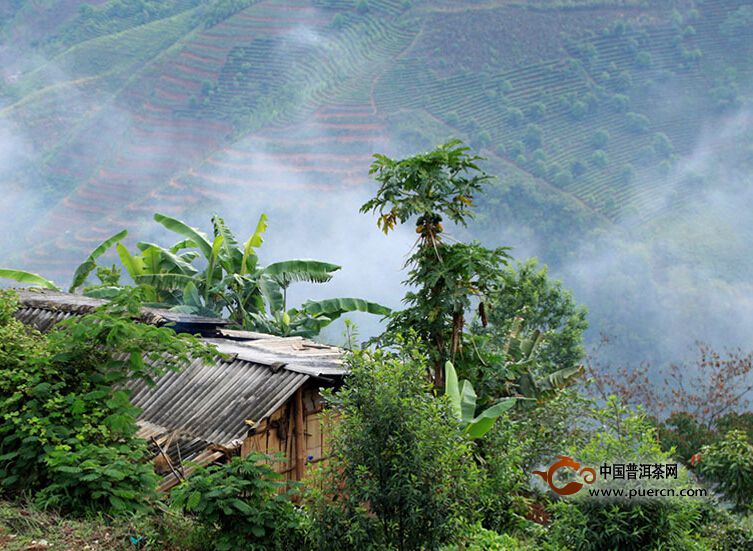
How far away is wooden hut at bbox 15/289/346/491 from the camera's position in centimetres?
802

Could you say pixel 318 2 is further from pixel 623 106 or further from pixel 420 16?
pixel 623 106

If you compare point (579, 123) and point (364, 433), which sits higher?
point (579, 123)

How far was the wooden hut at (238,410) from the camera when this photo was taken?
802 cm

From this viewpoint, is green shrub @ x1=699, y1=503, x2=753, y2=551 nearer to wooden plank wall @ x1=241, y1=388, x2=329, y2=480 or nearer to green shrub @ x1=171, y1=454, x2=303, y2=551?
green shrub @ x1=171, y1=454, x2=303, y2=551

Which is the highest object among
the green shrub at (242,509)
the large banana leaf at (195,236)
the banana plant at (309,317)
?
the large banana leaf at (195,236)

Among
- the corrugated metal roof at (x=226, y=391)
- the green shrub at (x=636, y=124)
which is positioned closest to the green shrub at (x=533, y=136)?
the green shrub at (x=636, y=124)

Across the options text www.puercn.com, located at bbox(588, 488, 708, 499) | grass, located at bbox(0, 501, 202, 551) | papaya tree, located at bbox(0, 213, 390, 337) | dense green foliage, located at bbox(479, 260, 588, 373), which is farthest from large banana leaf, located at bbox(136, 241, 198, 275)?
text www.puercn.com, located at bbox(588, 488, 708, 499)

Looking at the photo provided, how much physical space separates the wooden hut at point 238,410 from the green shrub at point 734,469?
3416 millimetres

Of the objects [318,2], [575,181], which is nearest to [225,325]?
[575,181]

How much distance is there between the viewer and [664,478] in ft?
14.8

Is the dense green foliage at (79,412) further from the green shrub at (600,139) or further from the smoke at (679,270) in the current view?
the green shrub at (600,139)

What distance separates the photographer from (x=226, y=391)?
28.1 ft

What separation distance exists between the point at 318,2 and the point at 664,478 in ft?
295

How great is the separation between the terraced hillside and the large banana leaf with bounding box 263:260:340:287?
5610cm
